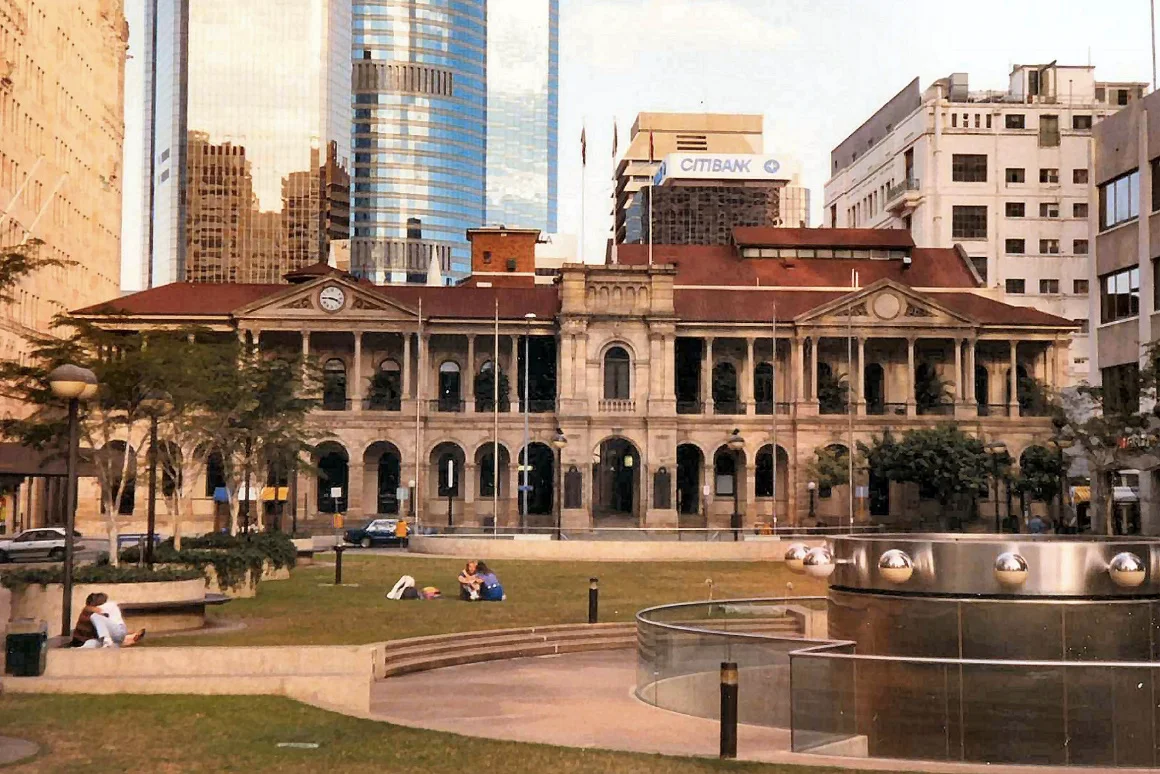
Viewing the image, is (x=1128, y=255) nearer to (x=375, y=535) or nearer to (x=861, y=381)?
(x=375, y=535)

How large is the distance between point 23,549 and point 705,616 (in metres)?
46.7

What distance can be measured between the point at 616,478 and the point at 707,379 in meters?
10.1

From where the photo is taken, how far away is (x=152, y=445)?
4325 centimetres

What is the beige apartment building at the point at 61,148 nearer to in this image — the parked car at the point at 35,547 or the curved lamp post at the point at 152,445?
the parked car at the point at 35,547

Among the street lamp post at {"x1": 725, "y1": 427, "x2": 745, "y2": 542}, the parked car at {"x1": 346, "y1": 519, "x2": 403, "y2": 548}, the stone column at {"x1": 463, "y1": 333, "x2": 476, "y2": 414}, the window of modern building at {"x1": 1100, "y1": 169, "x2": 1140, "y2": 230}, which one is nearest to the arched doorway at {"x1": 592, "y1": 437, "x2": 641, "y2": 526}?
the street lamp post at {"x1": 725, "y1": 427, "x2": 745, "y2": 542}

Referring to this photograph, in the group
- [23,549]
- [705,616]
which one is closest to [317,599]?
[705,616]

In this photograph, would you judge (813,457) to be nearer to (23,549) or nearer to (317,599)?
(23,549)

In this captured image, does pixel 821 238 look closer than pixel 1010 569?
No

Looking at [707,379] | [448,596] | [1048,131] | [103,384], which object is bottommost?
[448,596]

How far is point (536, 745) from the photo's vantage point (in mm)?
21781

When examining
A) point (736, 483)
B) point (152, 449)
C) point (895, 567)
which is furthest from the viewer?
point (736, 483)

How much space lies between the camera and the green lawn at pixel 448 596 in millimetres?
35062

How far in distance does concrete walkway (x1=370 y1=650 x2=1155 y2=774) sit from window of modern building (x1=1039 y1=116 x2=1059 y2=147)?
4567 inches

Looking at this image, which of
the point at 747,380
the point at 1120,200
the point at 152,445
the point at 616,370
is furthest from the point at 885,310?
the point at 152,445
